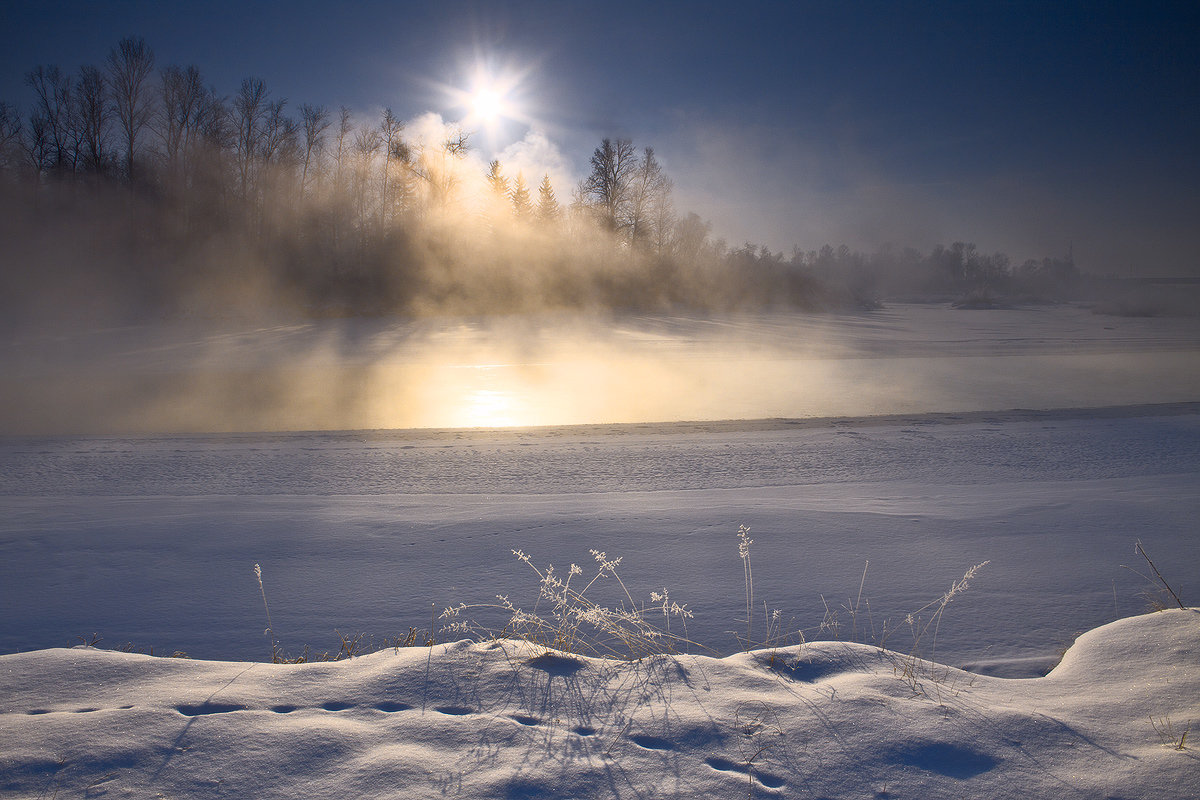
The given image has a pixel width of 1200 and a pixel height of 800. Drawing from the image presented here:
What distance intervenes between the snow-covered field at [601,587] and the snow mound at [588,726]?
0.01 meters

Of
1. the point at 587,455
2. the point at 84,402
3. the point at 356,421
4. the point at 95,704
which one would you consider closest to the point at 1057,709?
the point at 95,704

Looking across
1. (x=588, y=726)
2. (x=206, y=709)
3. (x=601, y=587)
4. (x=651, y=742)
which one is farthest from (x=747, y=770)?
(x=601, y=587)

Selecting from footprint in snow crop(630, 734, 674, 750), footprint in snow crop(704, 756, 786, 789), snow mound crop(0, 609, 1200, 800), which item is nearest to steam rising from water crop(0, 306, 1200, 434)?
snow mound crop(0, 609, 1200, 800)

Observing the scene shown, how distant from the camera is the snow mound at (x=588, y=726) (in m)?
1.79

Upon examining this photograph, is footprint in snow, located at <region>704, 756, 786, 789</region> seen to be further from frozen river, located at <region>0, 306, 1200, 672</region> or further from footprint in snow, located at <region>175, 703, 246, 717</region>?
footprint in snow, located at <region>175, 703, 246, 717</region>

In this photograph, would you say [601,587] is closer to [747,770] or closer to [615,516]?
[615,516]

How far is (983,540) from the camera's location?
4.47 m

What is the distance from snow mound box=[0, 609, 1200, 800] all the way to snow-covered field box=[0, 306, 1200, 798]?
0.01 metres

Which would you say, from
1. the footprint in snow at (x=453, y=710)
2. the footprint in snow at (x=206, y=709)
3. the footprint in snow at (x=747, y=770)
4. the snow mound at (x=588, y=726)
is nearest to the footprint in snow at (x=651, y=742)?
the snow mound at (x=588, y=726)

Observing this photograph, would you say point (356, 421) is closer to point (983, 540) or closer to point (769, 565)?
point (769, 565)

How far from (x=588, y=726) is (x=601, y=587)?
1.73m

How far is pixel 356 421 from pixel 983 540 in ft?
24.5

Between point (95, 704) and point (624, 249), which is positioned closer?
point (95, 704)

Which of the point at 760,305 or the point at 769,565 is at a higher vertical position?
the point at 760,305
